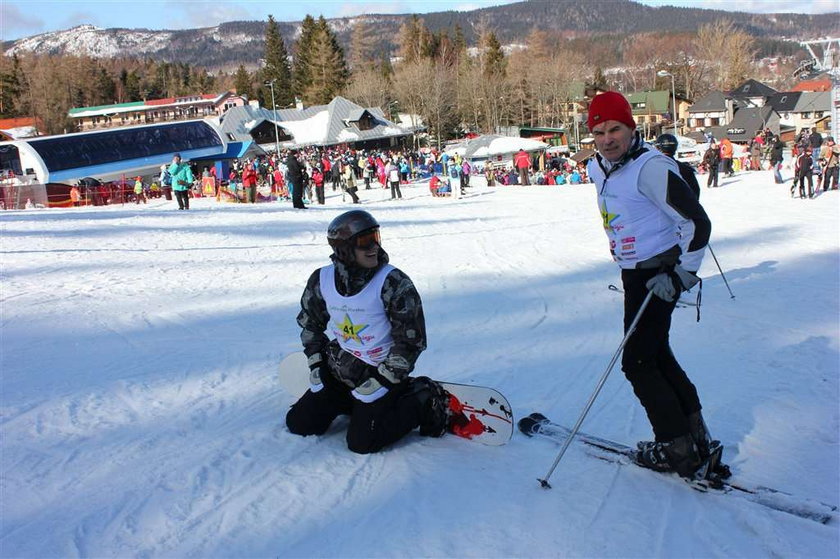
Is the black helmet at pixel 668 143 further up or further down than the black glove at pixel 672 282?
further up

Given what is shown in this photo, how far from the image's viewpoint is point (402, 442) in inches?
152

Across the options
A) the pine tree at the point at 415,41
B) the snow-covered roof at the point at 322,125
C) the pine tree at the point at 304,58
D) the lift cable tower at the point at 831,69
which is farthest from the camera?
the pine tree at the point at 415,41

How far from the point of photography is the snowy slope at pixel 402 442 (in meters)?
2.89

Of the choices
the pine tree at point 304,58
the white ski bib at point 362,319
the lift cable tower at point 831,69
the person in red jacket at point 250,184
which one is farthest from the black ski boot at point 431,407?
the pine tree at point 304,58

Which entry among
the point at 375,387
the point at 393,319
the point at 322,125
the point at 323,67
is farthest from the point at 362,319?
the point at 323,67

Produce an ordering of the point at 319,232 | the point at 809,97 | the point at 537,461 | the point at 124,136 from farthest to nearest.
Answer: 1. the point at 809,97
2. the point at 124,136
3. the point at 319,232
4. the point at 537,461

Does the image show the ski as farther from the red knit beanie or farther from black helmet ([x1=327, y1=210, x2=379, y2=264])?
the red knit beanie

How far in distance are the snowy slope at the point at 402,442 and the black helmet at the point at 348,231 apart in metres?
1.12

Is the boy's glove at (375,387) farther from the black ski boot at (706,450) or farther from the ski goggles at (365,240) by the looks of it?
the black ski boot at (706,450)

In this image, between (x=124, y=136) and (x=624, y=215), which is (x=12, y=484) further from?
(x=124, y=136)

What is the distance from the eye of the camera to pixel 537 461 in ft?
11.8

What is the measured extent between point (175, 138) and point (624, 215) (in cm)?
4711

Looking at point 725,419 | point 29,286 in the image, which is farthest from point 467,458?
point 29,286

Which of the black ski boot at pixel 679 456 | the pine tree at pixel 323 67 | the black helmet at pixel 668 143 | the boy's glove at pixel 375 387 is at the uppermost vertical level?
the pine tree at pixel 323 67
